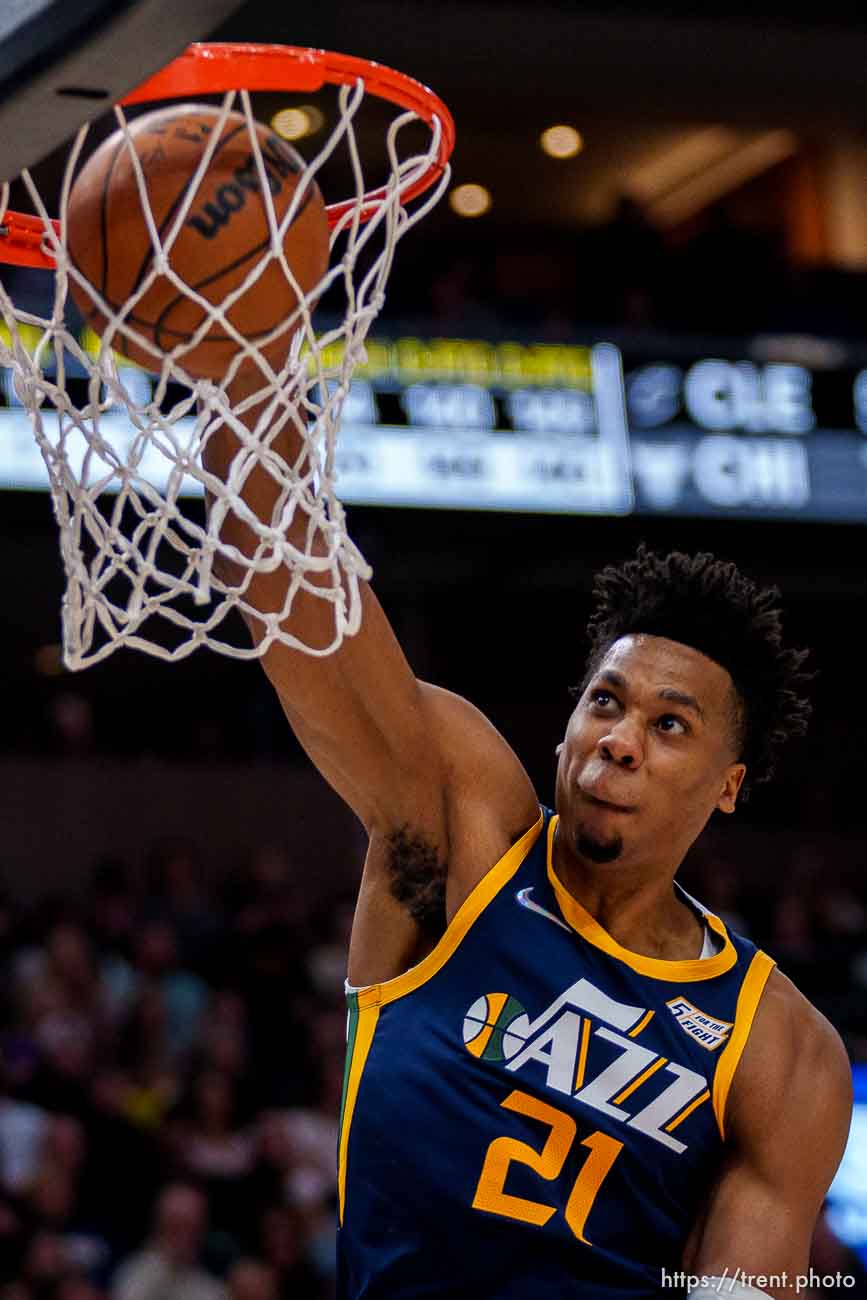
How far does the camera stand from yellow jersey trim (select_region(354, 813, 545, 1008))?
2.57 metres

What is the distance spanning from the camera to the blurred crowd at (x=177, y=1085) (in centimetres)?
601

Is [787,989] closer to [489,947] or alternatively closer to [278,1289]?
[489,947]

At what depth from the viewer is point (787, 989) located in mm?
2791

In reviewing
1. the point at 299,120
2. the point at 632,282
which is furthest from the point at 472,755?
the point at 632,282

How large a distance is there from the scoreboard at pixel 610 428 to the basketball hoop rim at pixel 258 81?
5775mm

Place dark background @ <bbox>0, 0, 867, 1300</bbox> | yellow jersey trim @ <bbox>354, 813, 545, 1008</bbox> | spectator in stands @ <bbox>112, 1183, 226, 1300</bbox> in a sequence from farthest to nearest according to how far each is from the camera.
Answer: dark background @ <bbox>0, 0, 867, 1300</bbox> < spectator in stands @ <bbox>112, 1183, 226, 1300</bbox> < yellow jersey trim @ <bbox>354, 813, 545, 1008</bbox>

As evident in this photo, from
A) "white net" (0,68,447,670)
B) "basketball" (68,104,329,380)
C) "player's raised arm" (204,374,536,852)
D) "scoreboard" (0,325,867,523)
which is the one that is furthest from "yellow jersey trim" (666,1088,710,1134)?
"scoreboard" (0,325,867,523)

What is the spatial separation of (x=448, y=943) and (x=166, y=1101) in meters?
4.47

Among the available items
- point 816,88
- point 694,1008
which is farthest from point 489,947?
point 816,88

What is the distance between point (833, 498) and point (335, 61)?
24.1ft

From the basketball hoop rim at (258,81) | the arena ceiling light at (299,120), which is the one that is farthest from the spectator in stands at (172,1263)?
the arena ceiling light at (299,120)

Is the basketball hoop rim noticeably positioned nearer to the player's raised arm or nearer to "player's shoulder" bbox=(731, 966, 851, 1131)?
the player's raised arm

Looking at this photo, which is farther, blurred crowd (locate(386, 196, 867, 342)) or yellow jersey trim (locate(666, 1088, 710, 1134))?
blurred crowd (locate(386, 196, 867, 342))

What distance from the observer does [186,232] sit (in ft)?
7.25
